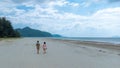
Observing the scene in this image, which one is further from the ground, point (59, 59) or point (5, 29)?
point (5, 29)

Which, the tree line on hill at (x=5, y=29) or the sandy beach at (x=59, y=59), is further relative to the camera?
the tree line on hill at (x=5, y=29)

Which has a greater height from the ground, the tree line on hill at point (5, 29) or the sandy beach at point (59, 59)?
the tree line on hill at point (5, 29)

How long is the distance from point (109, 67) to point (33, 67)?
4.84 metres

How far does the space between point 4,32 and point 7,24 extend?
19.8ft

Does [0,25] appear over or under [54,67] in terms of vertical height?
over

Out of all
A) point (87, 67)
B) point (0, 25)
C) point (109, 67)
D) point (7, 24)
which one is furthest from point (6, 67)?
point (7, 24)

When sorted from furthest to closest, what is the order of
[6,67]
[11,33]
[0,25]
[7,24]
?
1. [11,33]
2. [7,24]
3. [0,25]
4. [6,67]

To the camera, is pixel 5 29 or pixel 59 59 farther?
pixel 5 29

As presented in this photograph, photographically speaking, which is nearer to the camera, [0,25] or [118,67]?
[118,67]

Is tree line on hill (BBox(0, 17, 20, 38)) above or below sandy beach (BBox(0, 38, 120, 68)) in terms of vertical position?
above

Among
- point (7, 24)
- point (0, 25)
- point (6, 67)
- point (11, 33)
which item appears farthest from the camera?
point (11, 33)

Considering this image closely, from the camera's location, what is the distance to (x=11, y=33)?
136 m

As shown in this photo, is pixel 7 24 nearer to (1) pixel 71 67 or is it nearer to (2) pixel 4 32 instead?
(2) pixel 4 32

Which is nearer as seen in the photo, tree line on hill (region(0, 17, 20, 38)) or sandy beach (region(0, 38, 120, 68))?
sandy beach (region(0, 38, 120, 68))
